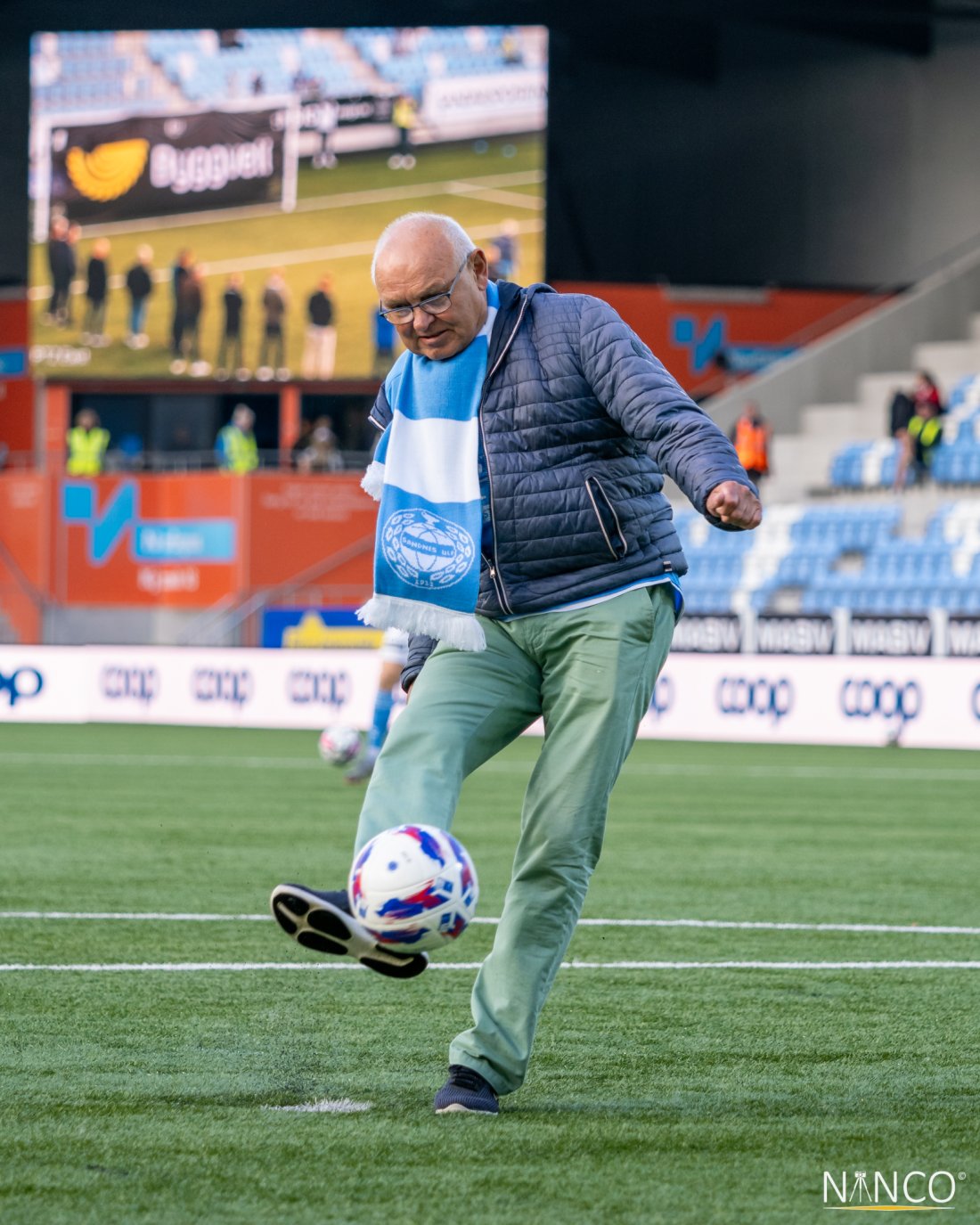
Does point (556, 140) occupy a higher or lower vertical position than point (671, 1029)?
higher

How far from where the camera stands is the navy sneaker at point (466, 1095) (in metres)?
5.07

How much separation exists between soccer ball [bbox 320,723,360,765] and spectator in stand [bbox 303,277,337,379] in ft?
70.0

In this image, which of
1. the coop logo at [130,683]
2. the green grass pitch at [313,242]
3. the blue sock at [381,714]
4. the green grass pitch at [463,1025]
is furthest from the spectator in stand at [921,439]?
the green grass pitch at [463,1025]

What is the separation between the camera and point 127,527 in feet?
122

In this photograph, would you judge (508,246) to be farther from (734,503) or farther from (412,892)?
(412,892)

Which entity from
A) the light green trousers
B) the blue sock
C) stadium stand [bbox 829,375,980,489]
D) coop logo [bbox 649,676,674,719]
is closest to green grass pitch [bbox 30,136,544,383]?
stadium stand [bbox 829,375,980,489]

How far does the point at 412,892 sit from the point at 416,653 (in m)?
0.97

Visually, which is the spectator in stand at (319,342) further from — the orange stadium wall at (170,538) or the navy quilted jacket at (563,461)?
the navy quilted jacket at (563,461)

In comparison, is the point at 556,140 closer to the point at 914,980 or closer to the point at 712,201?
the point at 712,201

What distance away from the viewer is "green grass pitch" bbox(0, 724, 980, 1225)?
14.3 feet

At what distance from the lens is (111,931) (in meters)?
8.36

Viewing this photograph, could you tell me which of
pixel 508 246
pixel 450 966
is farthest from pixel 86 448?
pixel 450 966

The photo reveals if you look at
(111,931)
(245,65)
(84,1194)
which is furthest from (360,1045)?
(245,65)

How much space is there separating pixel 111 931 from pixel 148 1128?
357cm
